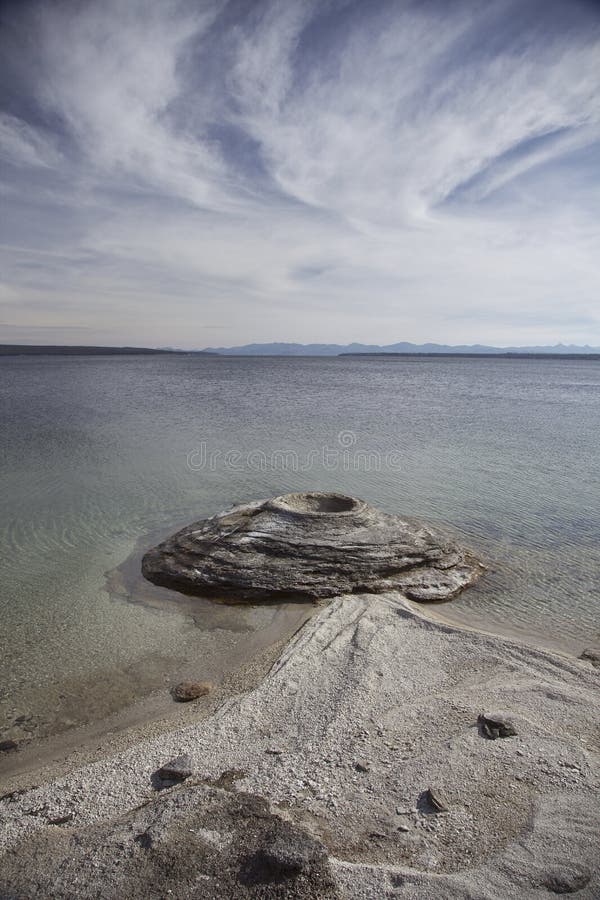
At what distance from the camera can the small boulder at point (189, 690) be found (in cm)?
635

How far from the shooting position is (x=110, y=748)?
5.45 metres

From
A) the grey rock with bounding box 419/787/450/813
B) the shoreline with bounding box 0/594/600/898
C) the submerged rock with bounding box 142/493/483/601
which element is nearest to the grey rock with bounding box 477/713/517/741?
the shoreline with bounding box 0/594/600/898

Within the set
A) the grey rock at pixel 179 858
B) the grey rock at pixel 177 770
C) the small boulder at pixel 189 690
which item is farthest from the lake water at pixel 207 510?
the grey rock at pixel 179 858

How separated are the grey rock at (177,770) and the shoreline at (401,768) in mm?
87

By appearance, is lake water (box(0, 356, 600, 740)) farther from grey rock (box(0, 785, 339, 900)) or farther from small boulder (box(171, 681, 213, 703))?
grey rock (box(0, 785, 339, 900))

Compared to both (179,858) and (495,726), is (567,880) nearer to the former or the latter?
(495,726)

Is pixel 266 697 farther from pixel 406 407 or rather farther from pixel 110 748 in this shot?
pixel 406 407

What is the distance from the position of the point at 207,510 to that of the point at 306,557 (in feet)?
16.5

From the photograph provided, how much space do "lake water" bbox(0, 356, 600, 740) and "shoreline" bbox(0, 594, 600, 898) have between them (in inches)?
55.4

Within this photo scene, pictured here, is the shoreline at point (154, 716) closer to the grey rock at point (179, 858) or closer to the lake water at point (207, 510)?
the lake water at point (207, 510)

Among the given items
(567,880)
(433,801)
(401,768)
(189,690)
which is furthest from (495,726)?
(189,690)

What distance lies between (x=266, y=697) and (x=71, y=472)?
46.5 feet

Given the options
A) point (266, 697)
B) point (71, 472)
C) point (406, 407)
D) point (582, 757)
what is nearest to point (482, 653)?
point (582, 757)

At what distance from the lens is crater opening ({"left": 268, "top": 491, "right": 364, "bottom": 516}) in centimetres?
1051
